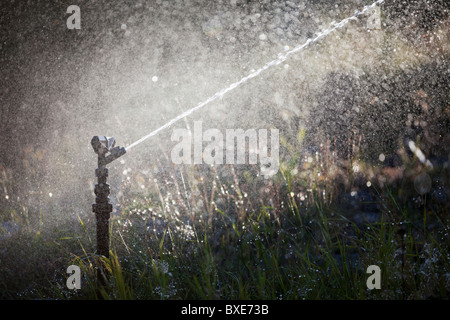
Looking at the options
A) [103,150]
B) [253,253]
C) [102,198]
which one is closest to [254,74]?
[253,253]

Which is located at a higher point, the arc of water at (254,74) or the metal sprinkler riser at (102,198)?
the arc of water at (254,74)

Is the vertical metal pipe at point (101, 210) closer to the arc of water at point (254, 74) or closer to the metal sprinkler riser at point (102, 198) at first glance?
the metal sprinkler riser at point (102, 198)

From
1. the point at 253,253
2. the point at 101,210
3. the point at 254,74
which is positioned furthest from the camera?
A: the point at 254,74

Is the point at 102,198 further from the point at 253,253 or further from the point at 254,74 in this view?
the point at 254,74

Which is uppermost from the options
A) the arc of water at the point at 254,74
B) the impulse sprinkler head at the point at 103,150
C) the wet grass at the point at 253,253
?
the arc of water at the point at 254,74

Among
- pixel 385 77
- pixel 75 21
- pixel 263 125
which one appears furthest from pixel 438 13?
pixel 75 21

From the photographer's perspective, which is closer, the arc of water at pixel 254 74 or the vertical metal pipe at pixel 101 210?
the vertical metal pipe at pixel 101 210

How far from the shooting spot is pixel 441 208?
243cm

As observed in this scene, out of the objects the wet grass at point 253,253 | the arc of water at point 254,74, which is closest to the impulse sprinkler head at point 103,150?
the wet grass at point 253,253

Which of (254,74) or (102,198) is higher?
(254,74)

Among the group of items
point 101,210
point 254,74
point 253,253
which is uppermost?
point 254,74

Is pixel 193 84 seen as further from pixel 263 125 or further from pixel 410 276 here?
pixel 410 276

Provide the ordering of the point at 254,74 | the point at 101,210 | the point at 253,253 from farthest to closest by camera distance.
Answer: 1. the point at 254,74
2. the point at 253,253
3. the point at 101,210

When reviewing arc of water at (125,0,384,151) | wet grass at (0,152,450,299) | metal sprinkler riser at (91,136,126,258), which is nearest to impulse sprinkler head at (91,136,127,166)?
metal sprinkler riser at (91,136,126,258)
